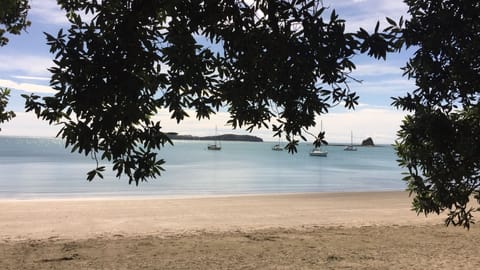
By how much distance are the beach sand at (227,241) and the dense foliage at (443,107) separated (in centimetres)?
394

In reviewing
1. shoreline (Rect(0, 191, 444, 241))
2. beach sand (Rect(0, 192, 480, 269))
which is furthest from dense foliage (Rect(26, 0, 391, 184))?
shoreline (Rect(0, 191, 444, 241))

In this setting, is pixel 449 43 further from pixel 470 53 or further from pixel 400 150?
pixel 400 150

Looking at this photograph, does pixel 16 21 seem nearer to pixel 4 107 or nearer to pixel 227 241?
pixel 4 107

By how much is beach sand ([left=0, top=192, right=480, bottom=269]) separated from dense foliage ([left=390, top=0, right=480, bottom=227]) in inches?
155

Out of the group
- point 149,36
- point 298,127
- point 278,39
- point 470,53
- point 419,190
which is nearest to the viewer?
point 149,36

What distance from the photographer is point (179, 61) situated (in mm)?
2963

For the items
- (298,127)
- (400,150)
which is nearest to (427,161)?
(400,150)

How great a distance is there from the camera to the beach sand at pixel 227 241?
26.8 ft

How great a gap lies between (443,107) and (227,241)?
21.9 ft

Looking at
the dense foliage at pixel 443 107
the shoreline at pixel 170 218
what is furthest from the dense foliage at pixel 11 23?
the shoreline at pixel 170 218

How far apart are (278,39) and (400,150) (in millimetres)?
2133

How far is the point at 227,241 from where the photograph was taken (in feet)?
33.4

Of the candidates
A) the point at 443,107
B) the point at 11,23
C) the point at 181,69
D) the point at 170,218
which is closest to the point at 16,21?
the point at 11,23

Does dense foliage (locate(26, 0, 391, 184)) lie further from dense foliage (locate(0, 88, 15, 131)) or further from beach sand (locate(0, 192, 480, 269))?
beach sand (locate(0, 192, 480, 269))
